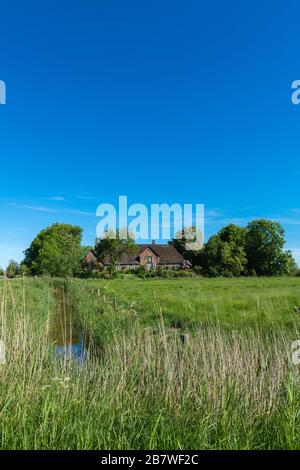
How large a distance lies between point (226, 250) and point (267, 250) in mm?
9782

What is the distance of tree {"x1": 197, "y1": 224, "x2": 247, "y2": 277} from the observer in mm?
64500


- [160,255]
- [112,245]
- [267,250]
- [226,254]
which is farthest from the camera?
[160,255]

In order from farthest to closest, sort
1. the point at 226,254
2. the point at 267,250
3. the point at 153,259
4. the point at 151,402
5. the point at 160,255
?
the point at 160,255 < the point at 153,259 < the point at 267,250 < the point at 226,254 < the point at 151,402

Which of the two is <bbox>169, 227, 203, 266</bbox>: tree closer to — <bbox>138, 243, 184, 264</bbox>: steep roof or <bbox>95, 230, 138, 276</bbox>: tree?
<bbox>138, 243, 184, 264</bbox>: steep roof

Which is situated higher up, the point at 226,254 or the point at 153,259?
the point at 226,254

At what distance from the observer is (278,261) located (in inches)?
2714

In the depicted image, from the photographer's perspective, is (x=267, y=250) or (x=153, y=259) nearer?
(x=267, y=250)

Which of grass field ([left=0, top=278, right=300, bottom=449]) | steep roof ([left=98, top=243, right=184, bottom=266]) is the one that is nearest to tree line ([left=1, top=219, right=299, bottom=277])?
steep roof ([left=98, top=243, right=184, bottom=266])

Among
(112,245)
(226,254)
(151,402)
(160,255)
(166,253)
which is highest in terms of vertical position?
(112,245)

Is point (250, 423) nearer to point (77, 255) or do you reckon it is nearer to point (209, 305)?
point (209, 305)

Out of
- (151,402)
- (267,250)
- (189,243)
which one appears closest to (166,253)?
(189,243)

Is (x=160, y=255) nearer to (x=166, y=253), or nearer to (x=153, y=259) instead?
(x=166, y=253)

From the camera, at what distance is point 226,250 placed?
66188 millimetres

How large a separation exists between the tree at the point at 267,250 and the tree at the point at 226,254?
1799 millimetres
